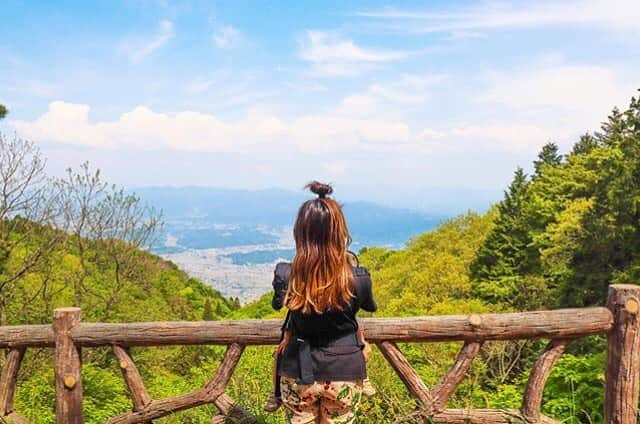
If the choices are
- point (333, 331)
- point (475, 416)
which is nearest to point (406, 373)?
point (475, 416)

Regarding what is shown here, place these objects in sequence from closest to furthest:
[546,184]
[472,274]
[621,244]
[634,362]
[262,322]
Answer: [634,362] → [262,322] → [621,244] → [472,274] → [546,184]

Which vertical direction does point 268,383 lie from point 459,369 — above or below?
below

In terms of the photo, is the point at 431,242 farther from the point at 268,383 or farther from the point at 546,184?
the point at 268,383

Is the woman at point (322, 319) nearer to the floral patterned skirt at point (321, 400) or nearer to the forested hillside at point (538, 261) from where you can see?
the floral patterned skirt at point (321, 400)

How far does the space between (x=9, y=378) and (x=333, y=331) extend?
2.48 m

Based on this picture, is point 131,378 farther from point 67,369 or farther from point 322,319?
point 322,319

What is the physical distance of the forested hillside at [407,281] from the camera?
4.80 metres

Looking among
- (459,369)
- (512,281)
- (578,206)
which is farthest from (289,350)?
(578,206)

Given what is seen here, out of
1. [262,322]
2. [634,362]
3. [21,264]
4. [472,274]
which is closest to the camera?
[634,362]

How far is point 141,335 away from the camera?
3453mm

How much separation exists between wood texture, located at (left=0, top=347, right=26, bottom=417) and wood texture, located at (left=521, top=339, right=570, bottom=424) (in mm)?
3142

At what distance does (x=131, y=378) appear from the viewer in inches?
139

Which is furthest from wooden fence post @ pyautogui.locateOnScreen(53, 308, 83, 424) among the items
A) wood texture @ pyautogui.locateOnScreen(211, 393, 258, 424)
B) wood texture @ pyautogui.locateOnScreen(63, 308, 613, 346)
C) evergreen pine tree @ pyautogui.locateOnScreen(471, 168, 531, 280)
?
evergreen pine tree @ pyautogui.locateOnScreen(471, 168, 531, 280)

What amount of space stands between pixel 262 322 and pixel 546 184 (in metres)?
33.5
